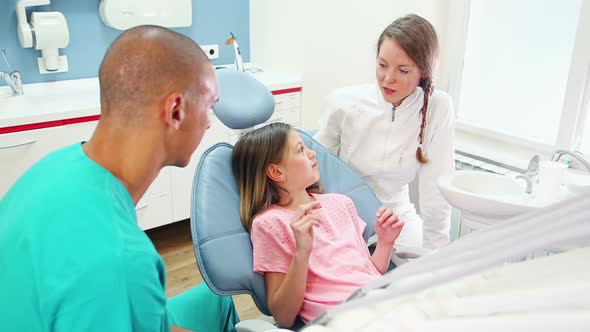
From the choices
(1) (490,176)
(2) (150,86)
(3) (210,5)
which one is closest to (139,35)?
(2) (150,86)

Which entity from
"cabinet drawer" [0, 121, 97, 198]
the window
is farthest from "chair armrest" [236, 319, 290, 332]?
the window

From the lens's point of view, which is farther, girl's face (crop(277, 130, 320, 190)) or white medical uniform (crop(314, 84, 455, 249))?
white medical uniform (crop(314, 84, 455, 249))

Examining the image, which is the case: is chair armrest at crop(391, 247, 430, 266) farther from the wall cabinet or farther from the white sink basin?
the wall cabinet

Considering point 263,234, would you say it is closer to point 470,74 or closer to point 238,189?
point 238,189

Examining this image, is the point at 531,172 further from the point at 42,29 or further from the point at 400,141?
the point at 42,29

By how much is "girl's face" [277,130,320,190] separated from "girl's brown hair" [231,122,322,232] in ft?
0.05

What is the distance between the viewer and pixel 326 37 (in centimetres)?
299

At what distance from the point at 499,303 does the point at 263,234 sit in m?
0.93

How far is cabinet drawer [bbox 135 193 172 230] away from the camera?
8.99 ft

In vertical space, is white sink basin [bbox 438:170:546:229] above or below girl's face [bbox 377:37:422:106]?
below

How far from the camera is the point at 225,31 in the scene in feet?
11.2

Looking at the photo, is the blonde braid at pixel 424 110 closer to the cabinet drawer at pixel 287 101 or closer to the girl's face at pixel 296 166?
the girl's face at pixel 296 166

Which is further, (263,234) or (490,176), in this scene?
(490,176)

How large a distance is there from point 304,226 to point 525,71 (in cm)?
173
